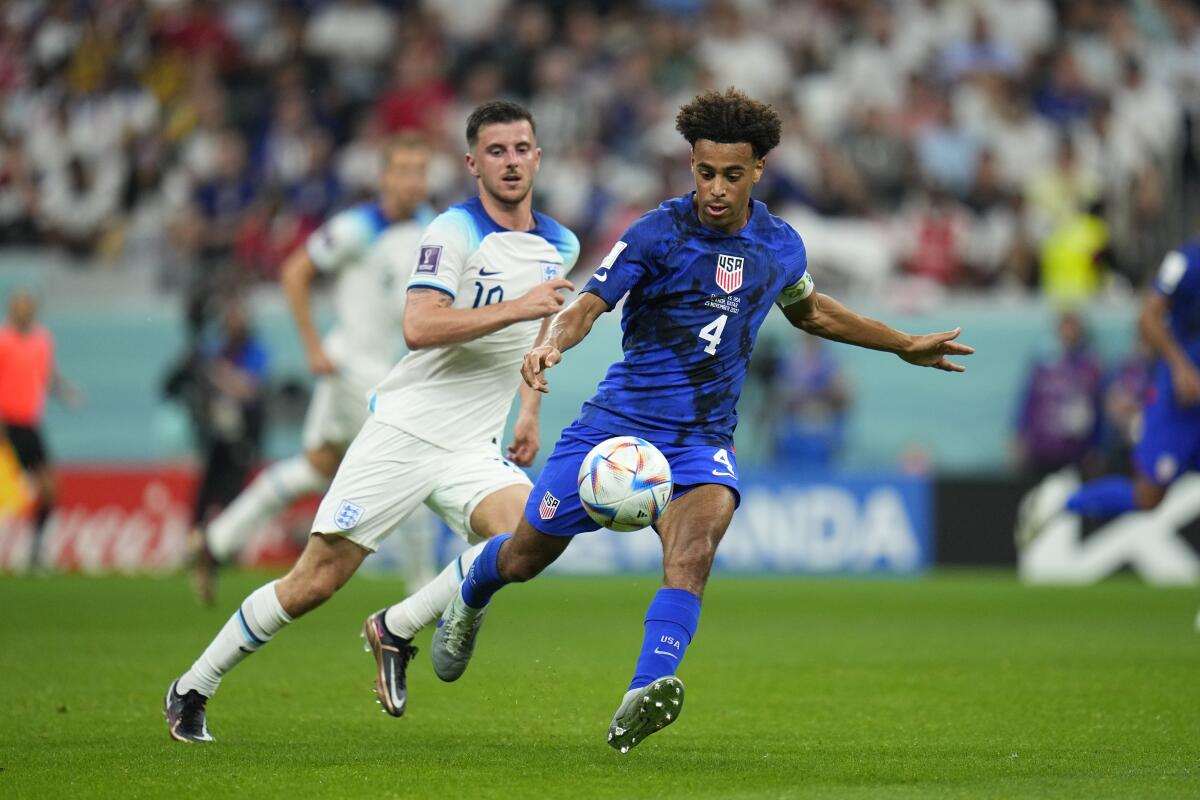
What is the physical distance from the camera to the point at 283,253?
64.3 ft

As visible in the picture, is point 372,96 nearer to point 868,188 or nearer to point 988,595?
point 868,188

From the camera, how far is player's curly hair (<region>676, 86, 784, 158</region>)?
646cm

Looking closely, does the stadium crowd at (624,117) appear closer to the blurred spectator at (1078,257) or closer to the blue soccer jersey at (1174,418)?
the blurred spectator at (1078,257)

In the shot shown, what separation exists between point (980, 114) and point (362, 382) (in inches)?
394

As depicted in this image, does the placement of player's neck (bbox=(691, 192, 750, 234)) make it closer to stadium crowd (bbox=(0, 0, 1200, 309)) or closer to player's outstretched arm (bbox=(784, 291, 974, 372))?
player's outstretched arm (bbox=(784, 291, 974, 372))

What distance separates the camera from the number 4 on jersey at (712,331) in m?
6.63

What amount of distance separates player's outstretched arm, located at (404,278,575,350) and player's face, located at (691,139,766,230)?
0.62 metres

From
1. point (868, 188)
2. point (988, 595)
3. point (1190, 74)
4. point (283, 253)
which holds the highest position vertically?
point (1190, 74)

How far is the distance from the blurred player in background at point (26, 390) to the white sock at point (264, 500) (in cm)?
518

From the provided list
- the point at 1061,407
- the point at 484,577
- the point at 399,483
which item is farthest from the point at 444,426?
the point at 1061,407

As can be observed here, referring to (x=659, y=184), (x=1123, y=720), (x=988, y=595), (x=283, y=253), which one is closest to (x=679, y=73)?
(x=659, y=184)

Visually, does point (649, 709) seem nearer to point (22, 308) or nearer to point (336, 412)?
point (336, 412)

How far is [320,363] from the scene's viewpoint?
11.7 metres

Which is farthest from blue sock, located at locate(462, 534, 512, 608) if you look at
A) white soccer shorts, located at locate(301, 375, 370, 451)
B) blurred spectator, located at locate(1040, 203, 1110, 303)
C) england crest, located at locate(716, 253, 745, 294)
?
blurred spectator, located at locate(1040, 203, 1110, 303)
